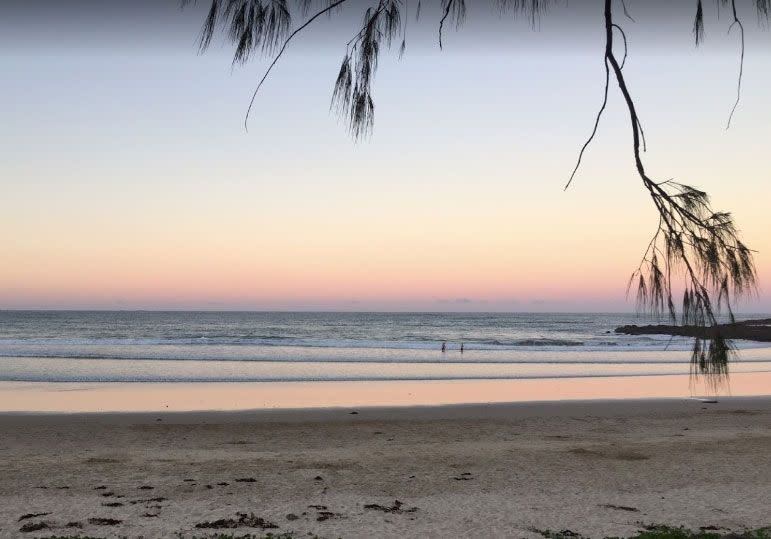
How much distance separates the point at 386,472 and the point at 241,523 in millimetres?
3140

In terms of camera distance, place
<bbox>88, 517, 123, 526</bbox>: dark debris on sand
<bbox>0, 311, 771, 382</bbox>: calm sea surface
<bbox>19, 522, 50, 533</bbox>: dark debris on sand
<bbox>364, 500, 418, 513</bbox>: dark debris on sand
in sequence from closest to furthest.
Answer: <bbox>19, 522, 50, 533</bbox>: dark debris on sand → <bbox>88, 517, 123, 526</bbox>: dark debris on sand → <bbox>364, 500, 418, 513</bbox>: dark debris on sand → <bbox>0, 311, 771, 382</bbox>: calm sea surface

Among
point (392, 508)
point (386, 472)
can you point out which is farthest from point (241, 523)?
point (386, 472)

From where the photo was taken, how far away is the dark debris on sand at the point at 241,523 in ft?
23.0

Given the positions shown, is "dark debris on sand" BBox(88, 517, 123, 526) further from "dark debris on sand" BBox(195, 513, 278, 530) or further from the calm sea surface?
the calm sea surface

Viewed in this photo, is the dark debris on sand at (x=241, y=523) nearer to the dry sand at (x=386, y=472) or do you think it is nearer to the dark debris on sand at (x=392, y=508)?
the dry sand at (x=386, y=472)

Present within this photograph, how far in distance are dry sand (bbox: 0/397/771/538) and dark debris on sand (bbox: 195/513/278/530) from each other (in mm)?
73

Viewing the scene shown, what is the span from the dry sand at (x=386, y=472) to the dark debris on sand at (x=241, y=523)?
7 cm

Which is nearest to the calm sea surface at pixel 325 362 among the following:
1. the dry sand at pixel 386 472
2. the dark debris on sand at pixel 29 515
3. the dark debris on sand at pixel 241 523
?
the dry sand at pixel 386 472

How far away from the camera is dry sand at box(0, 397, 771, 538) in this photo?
7336 mm

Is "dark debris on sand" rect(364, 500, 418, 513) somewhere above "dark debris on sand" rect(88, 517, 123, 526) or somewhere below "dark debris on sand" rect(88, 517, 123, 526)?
below

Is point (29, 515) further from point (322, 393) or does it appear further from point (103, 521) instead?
point (322, 393)

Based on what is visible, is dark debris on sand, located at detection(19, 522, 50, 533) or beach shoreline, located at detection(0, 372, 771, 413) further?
beach shoreline, located at detection(0, 372, 771, 413)

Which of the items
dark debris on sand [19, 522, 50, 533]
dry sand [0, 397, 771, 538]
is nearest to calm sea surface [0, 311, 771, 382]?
dry sand [0, 397, 771, 538]

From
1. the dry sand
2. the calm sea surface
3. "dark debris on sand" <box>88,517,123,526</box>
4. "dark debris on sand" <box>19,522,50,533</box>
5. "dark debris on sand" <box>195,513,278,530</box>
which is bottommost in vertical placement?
the calm sea surface
